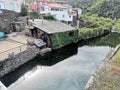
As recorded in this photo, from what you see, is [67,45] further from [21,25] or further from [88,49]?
[21,25]

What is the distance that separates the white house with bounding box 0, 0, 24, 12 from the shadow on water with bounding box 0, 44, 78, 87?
15.6 m

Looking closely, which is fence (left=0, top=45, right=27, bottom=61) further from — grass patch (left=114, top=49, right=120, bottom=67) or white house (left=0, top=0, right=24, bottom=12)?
white house (left=0, top=0, right=24, bottom=12)

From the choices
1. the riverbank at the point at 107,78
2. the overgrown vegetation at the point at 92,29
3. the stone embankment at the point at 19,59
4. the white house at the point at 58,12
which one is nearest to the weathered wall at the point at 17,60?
the stone embankment at the point at 19,59

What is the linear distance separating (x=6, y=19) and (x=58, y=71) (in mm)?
16581

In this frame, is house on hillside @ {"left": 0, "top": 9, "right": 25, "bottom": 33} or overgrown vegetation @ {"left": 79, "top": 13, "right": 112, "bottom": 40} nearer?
house on hillside @ {"left": 0, "top": 9, "right": 25, "bottom": 33}

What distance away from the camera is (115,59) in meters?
24.0

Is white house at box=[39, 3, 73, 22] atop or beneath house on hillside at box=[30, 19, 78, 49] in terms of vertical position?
atop

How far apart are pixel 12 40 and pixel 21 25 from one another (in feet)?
20.9

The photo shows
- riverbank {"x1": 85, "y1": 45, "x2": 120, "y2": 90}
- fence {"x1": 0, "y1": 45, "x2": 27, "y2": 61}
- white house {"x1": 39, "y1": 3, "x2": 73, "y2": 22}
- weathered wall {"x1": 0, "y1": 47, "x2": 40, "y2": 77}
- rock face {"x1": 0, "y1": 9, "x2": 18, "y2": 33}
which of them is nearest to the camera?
riverbank {"x1": 85, "y1": 45, "x2": 120, "y2": 90}

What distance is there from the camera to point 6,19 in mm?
34594

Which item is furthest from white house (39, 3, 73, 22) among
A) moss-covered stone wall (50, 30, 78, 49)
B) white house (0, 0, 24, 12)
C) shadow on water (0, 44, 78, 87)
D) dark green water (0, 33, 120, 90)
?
dark green water (0, 33, 120, 90)

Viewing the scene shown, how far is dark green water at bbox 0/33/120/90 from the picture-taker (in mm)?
19609

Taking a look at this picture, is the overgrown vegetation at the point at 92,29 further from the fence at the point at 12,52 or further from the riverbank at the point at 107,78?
the riverbank at the point at 107,78

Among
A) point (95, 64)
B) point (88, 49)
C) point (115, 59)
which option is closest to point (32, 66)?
point (95, 64)
